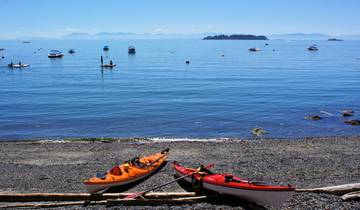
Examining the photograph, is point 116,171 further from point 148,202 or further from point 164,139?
point 164,139

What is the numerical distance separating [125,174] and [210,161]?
235 inches

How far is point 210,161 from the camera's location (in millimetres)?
21016

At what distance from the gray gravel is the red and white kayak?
666 mm

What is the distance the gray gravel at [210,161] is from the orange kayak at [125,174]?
41cm

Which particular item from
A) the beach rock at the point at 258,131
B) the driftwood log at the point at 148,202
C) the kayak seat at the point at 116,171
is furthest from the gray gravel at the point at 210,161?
the beach rock at the point at 258,131

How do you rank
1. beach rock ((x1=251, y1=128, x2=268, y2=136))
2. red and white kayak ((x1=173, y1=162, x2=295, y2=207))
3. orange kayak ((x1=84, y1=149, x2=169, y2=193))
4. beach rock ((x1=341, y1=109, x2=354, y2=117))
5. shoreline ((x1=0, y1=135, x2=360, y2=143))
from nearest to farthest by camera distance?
red and white kayak ((x1=173, y1=162, x2=295, y2=207))
orange kayak ((x1=84, y1=149, x2=169, y2=193))
shoreline ((x1=0, y1=135, x2=360, y2=143))
beach rock ((x1=251, y1=128, x2=268, y2=136))
beach rock ((x1=341, y1=109, x2=354, y2=117))

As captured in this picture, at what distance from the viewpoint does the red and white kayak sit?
12.6m

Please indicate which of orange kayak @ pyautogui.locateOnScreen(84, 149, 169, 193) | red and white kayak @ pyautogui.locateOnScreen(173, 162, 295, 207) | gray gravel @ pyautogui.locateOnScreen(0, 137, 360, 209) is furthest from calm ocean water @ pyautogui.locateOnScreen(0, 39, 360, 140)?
red and white kayak @ pyautogui.locateOnScreen(173, 162, 295, 207)

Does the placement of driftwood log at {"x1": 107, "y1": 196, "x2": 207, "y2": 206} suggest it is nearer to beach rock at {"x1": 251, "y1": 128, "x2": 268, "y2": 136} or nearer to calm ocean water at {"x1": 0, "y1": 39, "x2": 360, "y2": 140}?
calm ocean water at {"x1": 0, "y1": 39, "x2": 360, "y2": 140}

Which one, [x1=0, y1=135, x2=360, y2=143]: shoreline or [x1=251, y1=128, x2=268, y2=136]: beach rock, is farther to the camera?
[x1=251, y1=128, x2=268, y2=136]: beach rock

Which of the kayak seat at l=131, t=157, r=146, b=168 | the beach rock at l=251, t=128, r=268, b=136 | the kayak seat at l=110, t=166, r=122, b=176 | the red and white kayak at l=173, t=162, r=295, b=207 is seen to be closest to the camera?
the red and white kayak at l=173, t=162, r=295, b=207

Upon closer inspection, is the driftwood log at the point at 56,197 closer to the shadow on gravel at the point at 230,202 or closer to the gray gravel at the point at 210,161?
the shadow on gravel at the point at 230,202

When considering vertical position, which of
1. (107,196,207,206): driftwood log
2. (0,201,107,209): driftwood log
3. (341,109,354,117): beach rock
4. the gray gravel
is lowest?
(341,109,354,117): beach rock

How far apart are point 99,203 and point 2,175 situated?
752 centimetres
